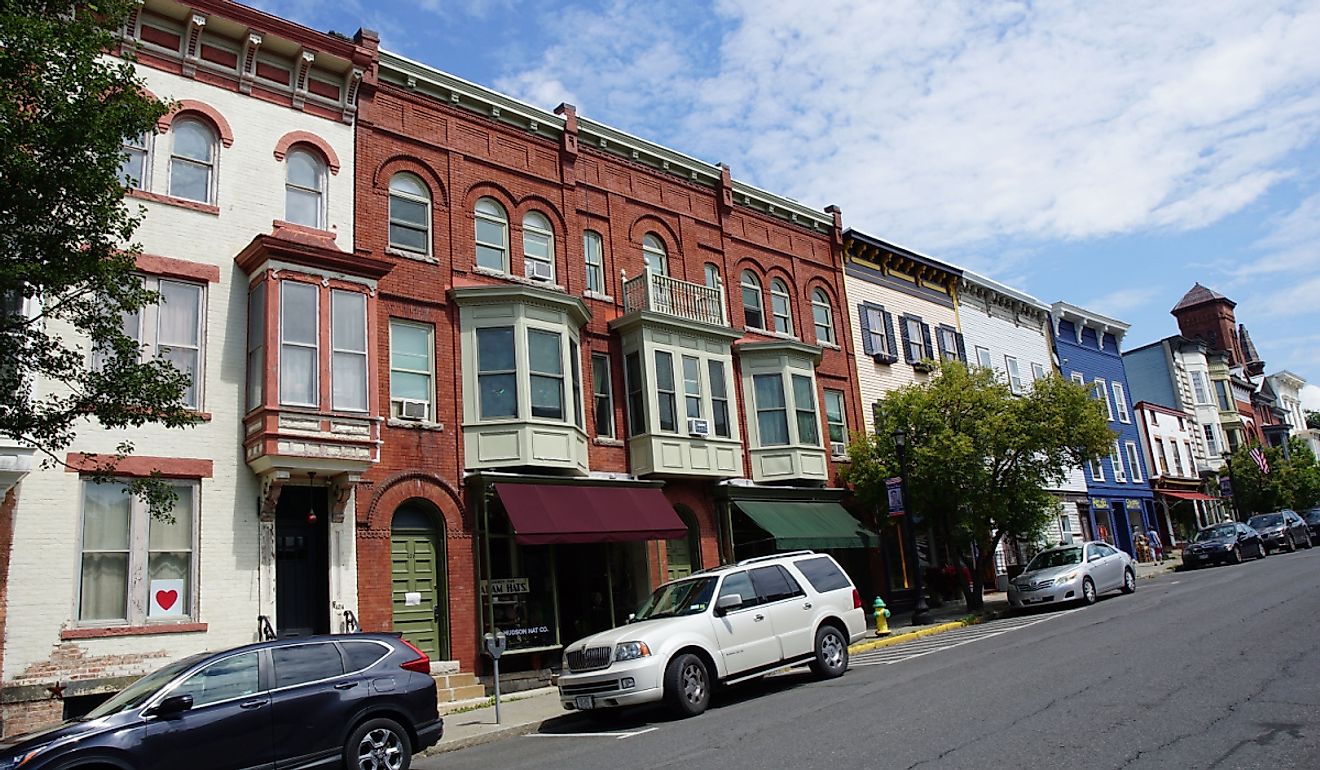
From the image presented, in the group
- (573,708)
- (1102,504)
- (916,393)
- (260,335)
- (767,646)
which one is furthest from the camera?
(1102,504)

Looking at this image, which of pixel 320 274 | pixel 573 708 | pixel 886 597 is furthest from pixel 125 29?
pixel 886 597

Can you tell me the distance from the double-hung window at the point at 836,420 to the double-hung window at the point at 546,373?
32.1 feet

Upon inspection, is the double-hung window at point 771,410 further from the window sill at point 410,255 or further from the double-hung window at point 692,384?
the window sill at point 410,255

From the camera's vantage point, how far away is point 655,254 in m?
24.0

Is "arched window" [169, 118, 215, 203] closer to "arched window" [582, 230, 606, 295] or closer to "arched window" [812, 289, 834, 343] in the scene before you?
"arched window" [582, 230, 606, 295]

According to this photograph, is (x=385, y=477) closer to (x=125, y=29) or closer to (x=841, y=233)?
(x=125, y=29)

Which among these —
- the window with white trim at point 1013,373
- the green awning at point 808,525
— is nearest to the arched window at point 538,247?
the green awning at point 808,525

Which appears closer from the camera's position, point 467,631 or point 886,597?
point 467,631

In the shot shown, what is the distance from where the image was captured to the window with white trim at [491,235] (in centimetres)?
2027

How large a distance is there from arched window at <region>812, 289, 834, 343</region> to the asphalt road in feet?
43.7

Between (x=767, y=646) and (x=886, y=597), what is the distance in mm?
13934

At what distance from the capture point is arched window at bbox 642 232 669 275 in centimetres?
2380

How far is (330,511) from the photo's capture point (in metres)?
16.0

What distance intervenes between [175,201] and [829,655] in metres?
13.0
